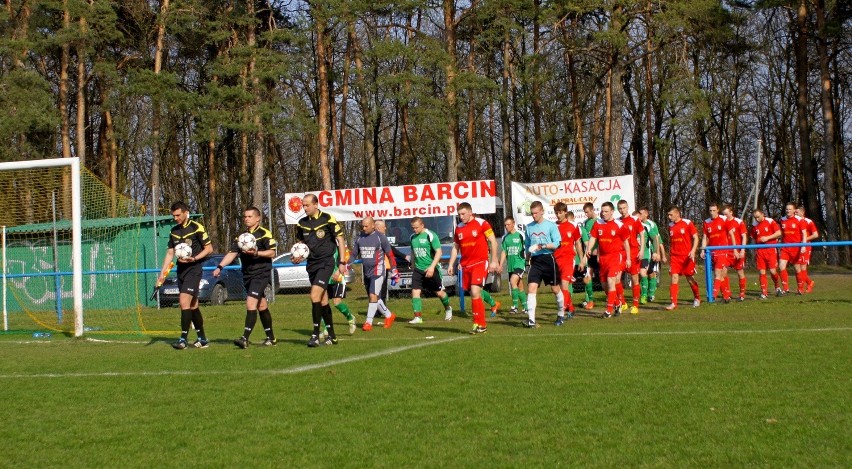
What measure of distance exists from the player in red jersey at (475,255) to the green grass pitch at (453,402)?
A: 3.21 ft

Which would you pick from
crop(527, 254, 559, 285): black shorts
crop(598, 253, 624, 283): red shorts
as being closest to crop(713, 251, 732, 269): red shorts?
crop(598, 253, 624, 283): red shorts

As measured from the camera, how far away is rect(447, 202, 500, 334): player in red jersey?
46.0ft

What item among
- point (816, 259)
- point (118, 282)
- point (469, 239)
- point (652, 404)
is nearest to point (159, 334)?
point (118, 282)

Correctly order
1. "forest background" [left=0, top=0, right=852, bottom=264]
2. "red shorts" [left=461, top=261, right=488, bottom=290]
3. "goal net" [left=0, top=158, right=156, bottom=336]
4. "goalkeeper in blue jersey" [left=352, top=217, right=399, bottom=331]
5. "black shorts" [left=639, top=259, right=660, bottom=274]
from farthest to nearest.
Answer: "forest background" [left=0, top=0, right=852, bottom=264], "black shorts" [left=639, top=259, right=660, bottom=274], "goal net" [left=0, top=158, right=156, bottom=336], "goalkeeper in blue jersey" [left=352, top=217, right=399, bottom=331], "red shorts" [left=461, top=261, right=488, bottom=290]

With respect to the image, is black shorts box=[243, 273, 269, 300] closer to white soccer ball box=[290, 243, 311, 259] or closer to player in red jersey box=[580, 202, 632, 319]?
white soccer ball box=[290, 243, 311, 259]

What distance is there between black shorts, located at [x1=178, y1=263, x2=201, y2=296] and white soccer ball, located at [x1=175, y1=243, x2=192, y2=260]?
1.15 feet

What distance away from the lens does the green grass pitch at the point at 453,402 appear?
20.0 feet

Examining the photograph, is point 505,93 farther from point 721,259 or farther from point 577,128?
point 721,259

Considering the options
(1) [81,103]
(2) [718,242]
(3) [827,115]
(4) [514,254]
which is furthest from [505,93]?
(4) [514,254]

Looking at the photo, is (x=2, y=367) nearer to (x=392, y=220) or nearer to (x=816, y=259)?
(x=392, y=220)

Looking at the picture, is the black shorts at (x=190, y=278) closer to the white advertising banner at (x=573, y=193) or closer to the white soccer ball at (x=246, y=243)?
the white soccer ball at (x=246, y=243)

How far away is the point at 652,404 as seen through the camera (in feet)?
24.3

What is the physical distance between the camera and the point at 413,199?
23.8 meters

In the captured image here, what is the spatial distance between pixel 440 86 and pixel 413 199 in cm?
1494
